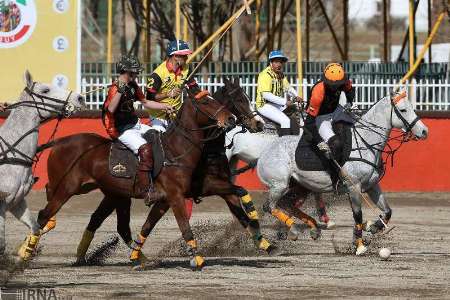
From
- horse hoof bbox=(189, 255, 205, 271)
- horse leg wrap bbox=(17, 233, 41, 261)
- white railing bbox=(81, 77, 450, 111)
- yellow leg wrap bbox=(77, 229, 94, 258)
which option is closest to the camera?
horse leg wrap bbox=(17, 233, 41, 261)

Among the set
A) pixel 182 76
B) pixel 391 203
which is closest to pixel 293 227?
pixel 182 76

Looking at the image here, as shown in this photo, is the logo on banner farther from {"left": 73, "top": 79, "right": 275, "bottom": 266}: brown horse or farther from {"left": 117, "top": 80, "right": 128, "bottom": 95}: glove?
{"left": 117, "top": 80, "right": 128, "bottom": 95}: glove

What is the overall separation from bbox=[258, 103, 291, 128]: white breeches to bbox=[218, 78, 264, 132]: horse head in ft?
14.1

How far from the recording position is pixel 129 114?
15.4 meters

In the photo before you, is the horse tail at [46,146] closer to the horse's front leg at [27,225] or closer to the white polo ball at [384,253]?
the horse's front leg at [27,225]

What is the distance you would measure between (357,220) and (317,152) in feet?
3.97

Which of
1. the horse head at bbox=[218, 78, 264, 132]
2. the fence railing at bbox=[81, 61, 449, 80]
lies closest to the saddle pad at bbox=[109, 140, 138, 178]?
the horse head at bbox=[218, 78, 264, 132]

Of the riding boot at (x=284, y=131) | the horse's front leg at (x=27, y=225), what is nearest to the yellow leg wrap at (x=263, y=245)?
the horse's front leg at (x=27, y=225)

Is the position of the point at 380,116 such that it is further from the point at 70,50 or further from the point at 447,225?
the point at 70,50

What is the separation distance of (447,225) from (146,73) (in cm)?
1042

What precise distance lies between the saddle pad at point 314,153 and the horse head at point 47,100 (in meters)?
4.16

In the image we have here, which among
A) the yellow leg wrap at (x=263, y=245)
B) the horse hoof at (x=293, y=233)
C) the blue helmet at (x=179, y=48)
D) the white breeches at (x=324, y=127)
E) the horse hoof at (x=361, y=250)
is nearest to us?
the yellow leg wrap at (x=263, y=245)

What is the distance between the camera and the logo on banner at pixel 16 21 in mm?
26672

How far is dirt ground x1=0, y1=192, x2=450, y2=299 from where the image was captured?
1320cm
